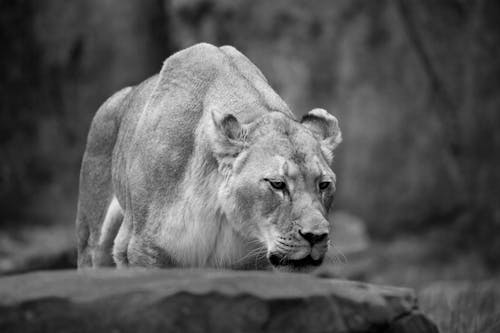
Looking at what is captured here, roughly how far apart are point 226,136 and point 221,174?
0.27 m

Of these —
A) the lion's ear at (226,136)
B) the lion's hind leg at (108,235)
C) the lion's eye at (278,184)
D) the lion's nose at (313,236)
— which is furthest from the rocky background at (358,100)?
the lion's nose at (313,236)

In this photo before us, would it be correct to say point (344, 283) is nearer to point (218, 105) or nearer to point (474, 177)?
point (218, 105)

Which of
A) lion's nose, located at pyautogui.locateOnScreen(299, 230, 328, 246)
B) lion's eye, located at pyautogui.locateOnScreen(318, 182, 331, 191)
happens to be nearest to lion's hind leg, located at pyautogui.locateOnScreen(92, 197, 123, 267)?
lion's eye, located at pyautogui.locateOnScreen(318, 182, 331, 191)

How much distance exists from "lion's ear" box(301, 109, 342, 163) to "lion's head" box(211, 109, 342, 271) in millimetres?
112

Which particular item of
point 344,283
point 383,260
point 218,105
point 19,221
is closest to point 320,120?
point 218,105

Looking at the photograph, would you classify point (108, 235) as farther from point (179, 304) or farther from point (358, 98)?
point (358, 98)

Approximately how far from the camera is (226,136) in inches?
212

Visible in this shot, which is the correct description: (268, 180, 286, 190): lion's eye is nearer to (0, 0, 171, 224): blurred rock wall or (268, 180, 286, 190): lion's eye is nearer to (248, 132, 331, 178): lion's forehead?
(248, 132, 331, 178): lion's forehead

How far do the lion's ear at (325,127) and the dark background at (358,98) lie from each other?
5706mm

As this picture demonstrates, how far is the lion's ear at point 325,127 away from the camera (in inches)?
226

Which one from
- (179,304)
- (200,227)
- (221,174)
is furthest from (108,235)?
(179,304)

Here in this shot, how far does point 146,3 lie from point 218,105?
6883 millimetres

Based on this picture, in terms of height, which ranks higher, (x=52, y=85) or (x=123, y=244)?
(x=52, y=85)

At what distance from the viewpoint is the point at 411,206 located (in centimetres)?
1168
